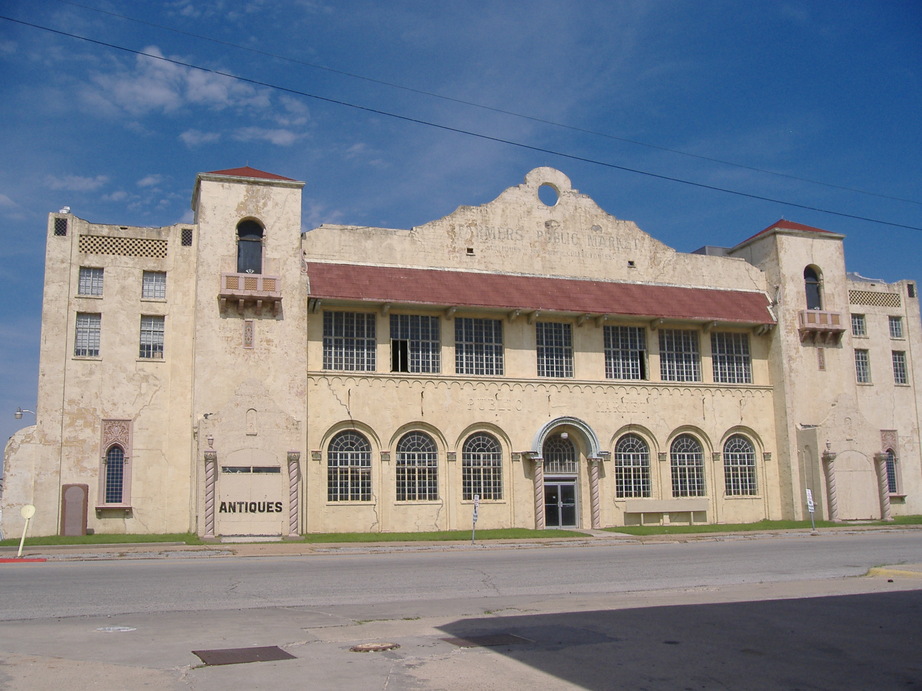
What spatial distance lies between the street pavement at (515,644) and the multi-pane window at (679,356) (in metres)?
22.2

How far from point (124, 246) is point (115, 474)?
808 cm

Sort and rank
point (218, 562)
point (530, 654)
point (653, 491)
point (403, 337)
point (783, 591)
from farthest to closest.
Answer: point (653, 491)
point (403, 337)
point (218, 562)
point (783, 591)
point (530, 654)

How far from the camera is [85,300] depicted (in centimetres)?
3061

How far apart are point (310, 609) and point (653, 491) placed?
24.5 meters

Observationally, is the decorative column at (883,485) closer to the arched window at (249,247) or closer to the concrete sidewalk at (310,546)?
the concrete sidewalk at (310,546)

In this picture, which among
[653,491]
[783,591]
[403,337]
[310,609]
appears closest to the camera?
[310,609]

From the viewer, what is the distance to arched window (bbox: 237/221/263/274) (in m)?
31.7

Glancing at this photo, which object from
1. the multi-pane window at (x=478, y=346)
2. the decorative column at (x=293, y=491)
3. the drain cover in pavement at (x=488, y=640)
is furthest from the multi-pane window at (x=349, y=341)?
the drain cover in pavement at (x=488, y=640)

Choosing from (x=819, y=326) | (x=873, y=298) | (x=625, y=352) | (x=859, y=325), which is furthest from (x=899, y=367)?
(x=625, y=352)

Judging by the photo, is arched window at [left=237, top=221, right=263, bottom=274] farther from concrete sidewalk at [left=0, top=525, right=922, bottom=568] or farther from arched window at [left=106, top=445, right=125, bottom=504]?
concrete sidewalk at [left=0, top=525, right=922, bottom=568]

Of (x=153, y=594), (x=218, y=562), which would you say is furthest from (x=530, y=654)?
(x=218, y=562)

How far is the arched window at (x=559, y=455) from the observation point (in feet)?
113

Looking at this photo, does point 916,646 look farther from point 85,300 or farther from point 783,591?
point 85,300

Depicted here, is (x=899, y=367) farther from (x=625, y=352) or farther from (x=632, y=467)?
(x=632, y=467)
